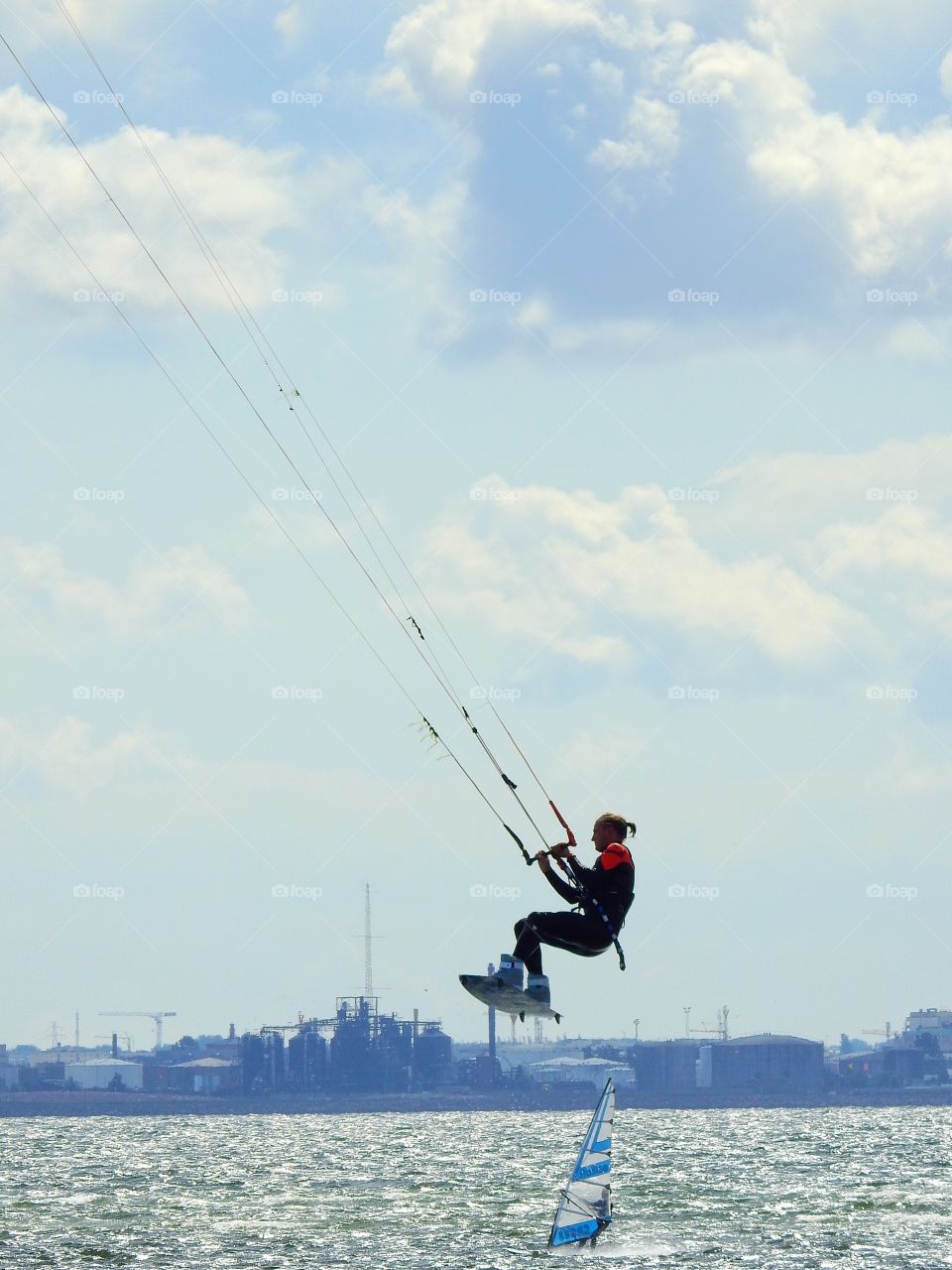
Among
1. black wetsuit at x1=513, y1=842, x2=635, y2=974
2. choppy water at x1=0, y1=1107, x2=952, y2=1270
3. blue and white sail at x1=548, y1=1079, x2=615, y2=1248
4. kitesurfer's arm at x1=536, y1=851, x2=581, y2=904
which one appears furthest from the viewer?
blue and white sail at x1=548, y1=1079, x2=615, y2=1248

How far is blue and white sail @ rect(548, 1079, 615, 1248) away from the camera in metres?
45.5

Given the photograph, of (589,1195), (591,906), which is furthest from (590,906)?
(589,1195)

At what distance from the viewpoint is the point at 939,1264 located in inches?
1644

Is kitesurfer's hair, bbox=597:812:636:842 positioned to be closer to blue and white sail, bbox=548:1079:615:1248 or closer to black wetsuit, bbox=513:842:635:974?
black wetsuit, bbox=513:842:635:974

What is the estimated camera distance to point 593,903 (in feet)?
90.3

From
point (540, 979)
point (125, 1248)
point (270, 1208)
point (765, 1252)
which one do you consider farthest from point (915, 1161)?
point (540, 979)

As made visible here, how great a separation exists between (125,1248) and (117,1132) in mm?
117305

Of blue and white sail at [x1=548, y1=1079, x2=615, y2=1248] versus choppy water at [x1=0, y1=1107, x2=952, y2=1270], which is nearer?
choppy water at [x1=0, y1=1107, x2=952, y2=1270]

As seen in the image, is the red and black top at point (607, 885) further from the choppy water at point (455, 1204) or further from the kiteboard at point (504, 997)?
the choppy water at point (455, 1204)

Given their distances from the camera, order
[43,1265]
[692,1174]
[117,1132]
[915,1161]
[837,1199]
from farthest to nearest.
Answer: [117,1132], [915,1161], [692,1174], [837,1199], [43,1265]

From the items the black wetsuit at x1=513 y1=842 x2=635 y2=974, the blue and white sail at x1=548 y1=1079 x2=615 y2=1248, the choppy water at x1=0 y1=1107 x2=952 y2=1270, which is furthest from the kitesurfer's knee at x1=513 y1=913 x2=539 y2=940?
the blue and white sail at x1=548 y1=1079 x2=615 y2=1248

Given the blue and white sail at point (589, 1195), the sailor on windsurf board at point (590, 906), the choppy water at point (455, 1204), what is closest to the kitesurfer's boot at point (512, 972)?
the sailor on windsurf board at point (590, 906)

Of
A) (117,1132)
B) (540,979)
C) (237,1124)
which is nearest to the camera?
(540,979)

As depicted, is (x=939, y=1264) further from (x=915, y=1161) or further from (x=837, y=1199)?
(x=915, y=1161)
